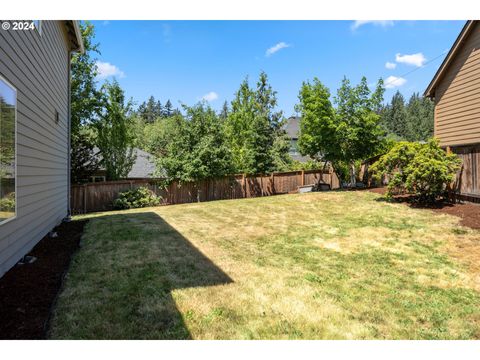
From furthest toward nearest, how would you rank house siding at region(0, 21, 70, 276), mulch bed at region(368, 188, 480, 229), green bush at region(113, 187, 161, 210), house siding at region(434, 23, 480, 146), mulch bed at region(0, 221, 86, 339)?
green bush at region(113, 187, 161, 210)
house siding at region(434, 23, 480, 146)
mulch bed at region(368, 188, 480, 229)
house siding at region(0, 21, 70, 276)
mulch bed at region(0, 221, 86, 339)

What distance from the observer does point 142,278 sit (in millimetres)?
4336

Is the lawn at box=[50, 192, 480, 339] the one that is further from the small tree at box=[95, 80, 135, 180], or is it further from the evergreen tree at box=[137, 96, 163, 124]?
the evergreen tree at box=[137, 96, 163, 124]

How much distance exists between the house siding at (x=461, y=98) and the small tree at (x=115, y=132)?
16.1 metres

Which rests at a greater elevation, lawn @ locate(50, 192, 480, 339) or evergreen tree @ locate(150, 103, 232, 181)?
evergreen tree @ locate(150, 103, 232, 181)

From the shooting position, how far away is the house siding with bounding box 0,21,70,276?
14.5ft

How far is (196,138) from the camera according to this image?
15.8 metres

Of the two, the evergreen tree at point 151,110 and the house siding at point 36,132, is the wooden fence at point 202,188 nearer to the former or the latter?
the house siding at point 36,132

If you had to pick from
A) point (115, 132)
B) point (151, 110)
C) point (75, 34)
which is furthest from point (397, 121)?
→ point (75, 34)

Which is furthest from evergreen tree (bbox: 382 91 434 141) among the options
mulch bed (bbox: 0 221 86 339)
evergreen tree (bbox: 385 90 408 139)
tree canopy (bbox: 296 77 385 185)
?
mulch bed (bbox: 0 221 86 339)

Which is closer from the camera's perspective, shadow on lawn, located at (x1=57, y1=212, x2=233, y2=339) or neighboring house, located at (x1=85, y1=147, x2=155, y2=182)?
shadow on lawn, located at (x1=57, y1=212, x2=233, y2=339)

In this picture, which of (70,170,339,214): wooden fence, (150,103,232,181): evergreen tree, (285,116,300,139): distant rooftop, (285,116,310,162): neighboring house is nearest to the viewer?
(70,170,339,214): wooden fence

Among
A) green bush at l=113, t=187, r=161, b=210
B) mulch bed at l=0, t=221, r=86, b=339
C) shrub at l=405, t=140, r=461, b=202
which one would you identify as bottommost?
mulch bed at l=0, t=221, r=86, b=339
